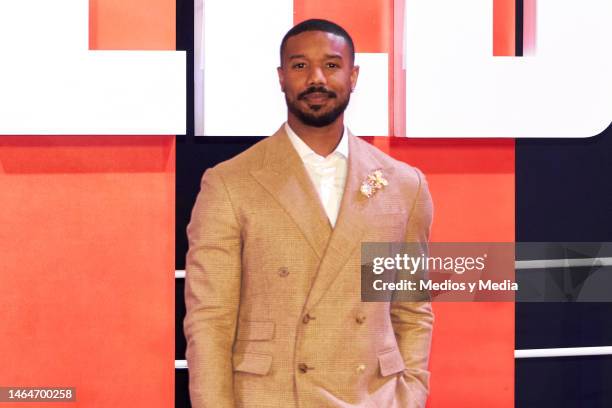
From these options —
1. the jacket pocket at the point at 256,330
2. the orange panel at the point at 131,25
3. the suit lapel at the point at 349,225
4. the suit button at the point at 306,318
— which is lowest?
the jacket pocket at the point at 256,330

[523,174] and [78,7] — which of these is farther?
[523,174]

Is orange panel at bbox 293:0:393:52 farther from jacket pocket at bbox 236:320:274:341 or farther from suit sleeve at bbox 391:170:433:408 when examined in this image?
jacket pocket at bbox 236:320:274:341

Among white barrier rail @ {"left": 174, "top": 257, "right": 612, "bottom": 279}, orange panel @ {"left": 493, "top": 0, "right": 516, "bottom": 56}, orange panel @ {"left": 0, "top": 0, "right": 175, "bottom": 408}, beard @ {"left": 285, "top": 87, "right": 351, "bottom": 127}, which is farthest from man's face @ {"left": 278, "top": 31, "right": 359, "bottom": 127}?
white barrier rail @ {"left": 174, "top": 257, "right": 612, "bottom": 279}

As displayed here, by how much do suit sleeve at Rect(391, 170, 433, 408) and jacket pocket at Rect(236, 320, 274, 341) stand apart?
0.37m

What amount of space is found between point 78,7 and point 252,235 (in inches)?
37.5

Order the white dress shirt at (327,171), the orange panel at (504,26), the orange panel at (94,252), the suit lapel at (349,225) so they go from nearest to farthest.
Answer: the suit lapel at (349,225)
the white dress shirt at (327,171)
the orange panel at (94,252)
the orange panel at (504,26)

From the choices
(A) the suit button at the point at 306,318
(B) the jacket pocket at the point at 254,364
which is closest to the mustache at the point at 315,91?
(A) the suit button at the point at 306,318

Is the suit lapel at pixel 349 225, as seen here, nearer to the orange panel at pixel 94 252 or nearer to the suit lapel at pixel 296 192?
the suit lapel at pixel 296 192

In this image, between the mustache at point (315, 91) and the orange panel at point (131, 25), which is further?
the orange panel at point (131, 25)

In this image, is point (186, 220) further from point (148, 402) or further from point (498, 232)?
point (498, 232)

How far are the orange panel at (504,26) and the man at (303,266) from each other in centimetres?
75

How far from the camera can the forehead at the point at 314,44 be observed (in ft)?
7.87

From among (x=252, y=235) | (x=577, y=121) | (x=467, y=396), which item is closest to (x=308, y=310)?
(x=252, y=235)

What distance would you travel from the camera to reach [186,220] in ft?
9.66
